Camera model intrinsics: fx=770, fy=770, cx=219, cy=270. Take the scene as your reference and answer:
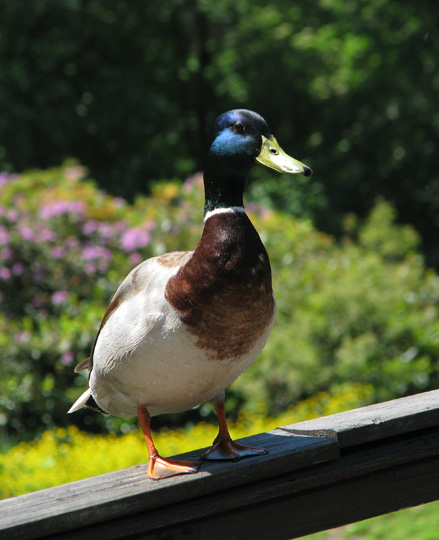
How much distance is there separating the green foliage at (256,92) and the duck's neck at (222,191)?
11.6 metres

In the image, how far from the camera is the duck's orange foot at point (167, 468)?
1530 mm

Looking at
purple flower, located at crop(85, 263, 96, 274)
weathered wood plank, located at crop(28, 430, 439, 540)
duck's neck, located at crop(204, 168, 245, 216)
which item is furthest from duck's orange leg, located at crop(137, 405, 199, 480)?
purple flower, located at crop(85, 263, 96, 274)

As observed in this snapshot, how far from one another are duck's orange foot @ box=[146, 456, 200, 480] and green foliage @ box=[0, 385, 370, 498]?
7.93 feet

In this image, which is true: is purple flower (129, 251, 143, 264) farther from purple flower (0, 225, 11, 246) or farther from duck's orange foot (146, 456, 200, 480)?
duck's orange foot (146, 456, 200, 480)

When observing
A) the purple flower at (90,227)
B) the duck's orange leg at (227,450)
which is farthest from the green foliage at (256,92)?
the duck's orange leg at (227,450)

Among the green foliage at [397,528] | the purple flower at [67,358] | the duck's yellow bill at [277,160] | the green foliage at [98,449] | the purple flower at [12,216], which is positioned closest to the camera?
the duck's yellow bill at [277,160]

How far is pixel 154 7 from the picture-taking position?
17047 millimetres

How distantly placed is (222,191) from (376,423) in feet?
2.04

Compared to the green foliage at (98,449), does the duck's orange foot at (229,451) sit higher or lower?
higher

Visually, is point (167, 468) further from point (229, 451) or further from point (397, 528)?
point (397, 528)

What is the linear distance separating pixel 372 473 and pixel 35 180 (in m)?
7.32

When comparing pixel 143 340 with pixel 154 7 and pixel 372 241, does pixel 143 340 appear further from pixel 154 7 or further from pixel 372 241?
pixel 154 7

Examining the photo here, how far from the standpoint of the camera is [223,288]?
5.51 ft

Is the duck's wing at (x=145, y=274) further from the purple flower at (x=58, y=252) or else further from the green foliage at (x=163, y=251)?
the purple flower at (x=58, y=252)
